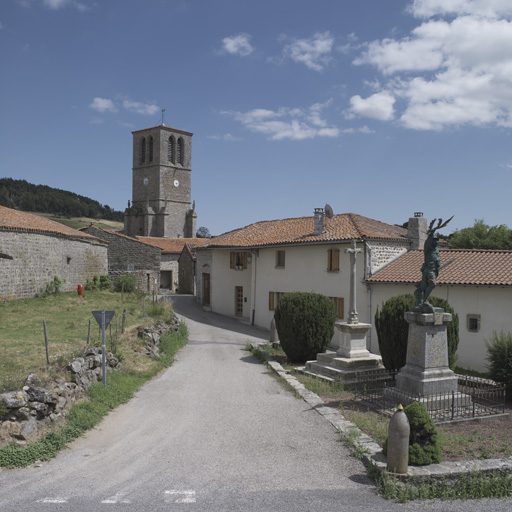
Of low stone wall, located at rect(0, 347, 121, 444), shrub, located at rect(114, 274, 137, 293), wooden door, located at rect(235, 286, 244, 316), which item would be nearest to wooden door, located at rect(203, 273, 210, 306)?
wooden door, located at rect(235, 286, 244, 316)

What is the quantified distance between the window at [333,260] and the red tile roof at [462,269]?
1967 millimetres

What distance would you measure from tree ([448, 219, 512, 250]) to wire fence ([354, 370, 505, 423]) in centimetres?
2483

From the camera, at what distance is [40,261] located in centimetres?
2273

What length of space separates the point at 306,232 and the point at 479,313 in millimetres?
10085

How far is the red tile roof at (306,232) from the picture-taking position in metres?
20.8

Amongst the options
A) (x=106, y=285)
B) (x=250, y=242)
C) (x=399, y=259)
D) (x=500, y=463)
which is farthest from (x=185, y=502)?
(x=106, y=285)

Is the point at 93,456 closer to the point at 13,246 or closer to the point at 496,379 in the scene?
the point at 496,379

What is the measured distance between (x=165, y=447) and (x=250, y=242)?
1888 cm

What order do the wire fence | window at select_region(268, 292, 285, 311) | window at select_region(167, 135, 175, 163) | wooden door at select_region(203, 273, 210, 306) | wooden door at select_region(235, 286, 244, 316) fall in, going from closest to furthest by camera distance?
the wire fence < window at select_region(268, 292, 285, 311) < wooden door at select_region(235, 286, 244, 316) < wooden door at select_region(203, 273, 210, 306) < window at select_region(167, 135, 175, 163)

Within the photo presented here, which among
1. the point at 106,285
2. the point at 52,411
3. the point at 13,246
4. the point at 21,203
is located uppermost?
the point at 21,203

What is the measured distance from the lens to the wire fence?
361 inches

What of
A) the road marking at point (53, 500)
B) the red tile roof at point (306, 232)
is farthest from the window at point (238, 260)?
the road marking at point (53, 500)

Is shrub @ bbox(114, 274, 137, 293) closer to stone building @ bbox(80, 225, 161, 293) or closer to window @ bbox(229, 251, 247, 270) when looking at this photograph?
stone building @ bbox(80, 225, 161, 293)

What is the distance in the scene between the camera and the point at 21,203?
81688 millimetres
